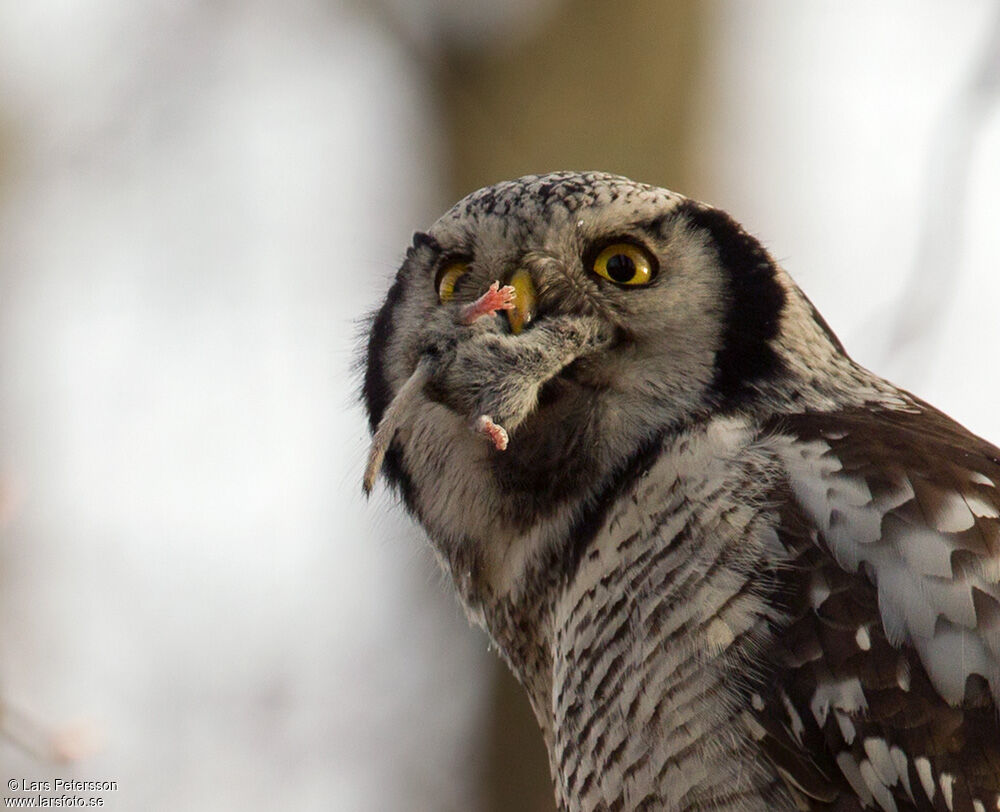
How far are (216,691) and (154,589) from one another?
0.74 metres

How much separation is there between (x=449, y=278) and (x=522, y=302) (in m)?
0.24

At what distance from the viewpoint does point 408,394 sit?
2.57 m

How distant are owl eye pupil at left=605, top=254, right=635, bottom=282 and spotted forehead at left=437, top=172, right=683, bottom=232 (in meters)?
0.11

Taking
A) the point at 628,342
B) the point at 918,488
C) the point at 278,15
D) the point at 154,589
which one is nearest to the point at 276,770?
the point at 154,589

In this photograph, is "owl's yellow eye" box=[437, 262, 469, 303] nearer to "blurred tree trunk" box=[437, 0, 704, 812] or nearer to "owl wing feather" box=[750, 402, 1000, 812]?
"owl wing feather" box=[750, 402, 1000, 812]

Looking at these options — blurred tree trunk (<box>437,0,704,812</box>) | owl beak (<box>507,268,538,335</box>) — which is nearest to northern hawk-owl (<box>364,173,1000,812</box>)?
owl beak (<box>507,268,538,335</box>)

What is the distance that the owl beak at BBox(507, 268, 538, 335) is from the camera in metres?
2.51

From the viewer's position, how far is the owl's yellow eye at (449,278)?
2701mm

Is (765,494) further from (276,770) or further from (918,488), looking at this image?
(276,770)

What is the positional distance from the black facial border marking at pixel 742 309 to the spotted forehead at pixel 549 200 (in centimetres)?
9

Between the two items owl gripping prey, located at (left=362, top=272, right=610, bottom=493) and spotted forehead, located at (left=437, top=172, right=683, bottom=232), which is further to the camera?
spotted forehead, located at (left=437, top=172, right=683, bottom=232)

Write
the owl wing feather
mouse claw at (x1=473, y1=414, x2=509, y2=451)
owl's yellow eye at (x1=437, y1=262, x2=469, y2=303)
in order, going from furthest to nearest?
owl's yellow eye at (x1=437, y1=262, x2=469, y2=303)
mouse claw at (x1=473, y1=414, x2=509, y2=451)
the owl wing feather

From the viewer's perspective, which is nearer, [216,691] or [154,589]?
[216,691]

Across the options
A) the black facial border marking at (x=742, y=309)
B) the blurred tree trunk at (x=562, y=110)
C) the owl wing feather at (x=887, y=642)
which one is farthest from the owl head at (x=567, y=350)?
the blurred tree trunk at (x=562, y=110)
